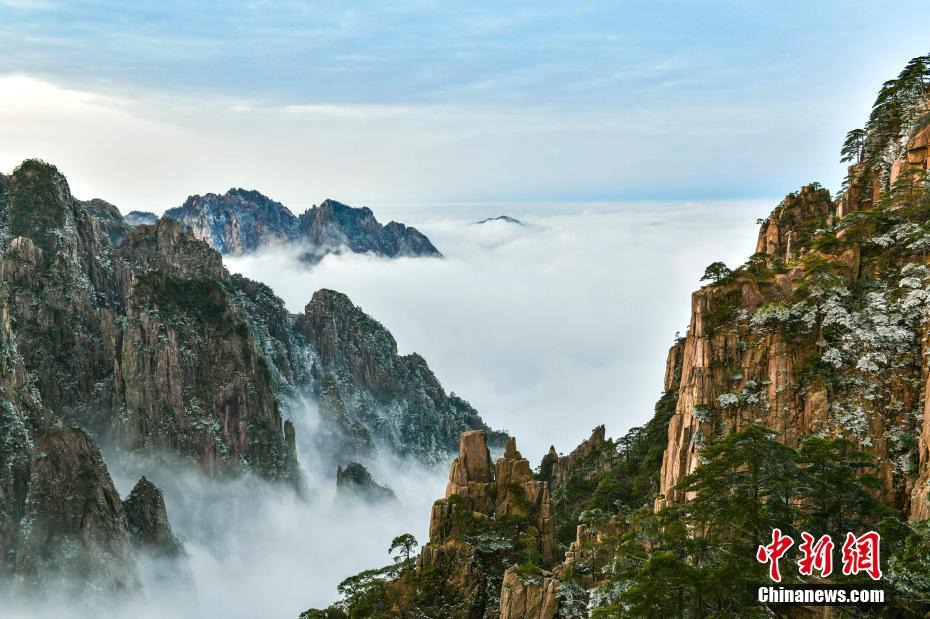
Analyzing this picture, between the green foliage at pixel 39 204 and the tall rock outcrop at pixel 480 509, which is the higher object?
the green foliage at pixel 39 204

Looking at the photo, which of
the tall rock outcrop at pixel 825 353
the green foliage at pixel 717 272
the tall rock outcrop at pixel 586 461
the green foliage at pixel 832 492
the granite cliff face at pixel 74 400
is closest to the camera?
the green foliage at pixel 832 492

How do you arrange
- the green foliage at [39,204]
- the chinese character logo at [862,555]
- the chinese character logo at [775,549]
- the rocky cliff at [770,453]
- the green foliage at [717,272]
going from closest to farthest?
the chinese character logo at [862,555], the chinese character logo at [775,549], the rocky cliff at [770,453], the green foliage at [717,272], the green foliage at [39,204]

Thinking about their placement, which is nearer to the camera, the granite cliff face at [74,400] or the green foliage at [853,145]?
the green foliage at [853,145]

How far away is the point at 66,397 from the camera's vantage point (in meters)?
182

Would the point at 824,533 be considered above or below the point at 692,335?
below

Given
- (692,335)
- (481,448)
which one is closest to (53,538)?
(481,448)

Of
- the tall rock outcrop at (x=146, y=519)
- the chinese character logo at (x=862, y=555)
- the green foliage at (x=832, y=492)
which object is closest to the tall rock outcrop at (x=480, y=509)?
the green foliage at (x=832, y=492)

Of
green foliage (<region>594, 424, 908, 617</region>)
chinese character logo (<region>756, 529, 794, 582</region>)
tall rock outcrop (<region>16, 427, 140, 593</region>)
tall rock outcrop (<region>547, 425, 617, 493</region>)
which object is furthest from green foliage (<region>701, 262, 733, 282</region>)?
tall rock outcrop (<region>16, 427, 140, 593</region>)

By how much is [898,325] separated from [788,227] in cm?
3686

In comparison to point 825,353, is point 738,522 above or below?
below

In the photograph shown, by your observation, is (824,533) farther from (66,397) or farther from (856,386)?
(66,397)

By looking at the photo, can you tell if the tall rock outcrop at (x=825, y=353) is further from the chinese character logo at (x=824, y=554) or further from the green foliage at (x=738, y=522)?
the chinese character logo at (x=824, y=554)

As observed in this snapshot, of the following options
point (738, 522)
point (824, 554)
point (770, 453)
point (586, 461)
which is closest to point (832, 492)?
point (770, 453)

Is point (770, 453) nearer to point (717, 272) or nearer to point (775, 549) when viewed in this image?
point (775, 549)
